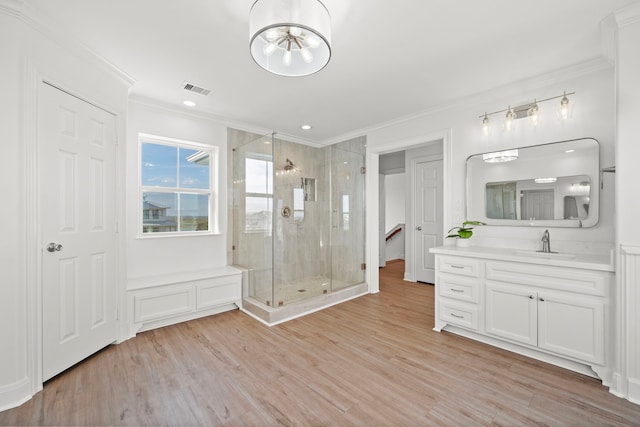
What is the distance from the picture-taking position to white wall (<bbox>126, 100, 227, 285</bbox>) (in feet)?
10.1

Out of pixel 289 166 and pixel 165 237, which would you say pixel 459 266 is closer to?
pixel 289 166

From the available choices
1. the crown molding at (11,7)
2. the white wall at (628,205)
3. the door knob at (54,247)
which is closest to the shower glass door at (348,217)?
the white wall at (628,205)

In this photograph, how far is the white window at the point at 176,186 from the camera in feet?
10.7

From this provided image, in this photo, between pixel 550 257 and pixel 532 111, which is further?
pixel 532 111

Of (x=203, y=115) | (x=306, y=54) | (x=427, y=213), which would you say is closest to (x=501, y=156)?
(x=427, y=213)

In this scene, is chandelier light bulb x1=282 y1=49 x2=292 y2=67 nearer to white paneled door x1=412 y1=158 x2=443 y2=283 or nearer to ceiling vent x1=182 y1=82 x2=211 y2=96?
ceiling vent x1=182 y1=82 x2=211 y2=96

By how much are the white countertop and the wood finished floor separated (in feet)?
2.73

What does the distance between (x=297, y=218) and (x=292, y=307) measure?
1450 millimetres

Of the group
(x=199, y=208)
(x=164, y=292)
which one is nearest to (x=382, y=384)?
(x=164, y=292)

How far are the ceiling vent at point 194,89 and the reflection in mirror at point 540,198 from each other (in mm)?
3247

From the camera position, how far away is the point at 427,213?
4840mm

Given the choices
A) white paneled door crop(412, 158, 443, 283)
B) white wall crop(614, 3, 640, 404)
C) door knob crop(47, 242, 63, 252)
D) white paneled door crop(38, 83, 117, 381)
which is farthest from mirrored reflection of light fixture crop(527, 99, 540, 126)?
door knob crop(47, 242, 63, 252)

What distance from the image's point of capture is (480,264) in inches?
101

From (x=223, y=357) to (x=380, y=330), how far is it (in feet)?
5.16
